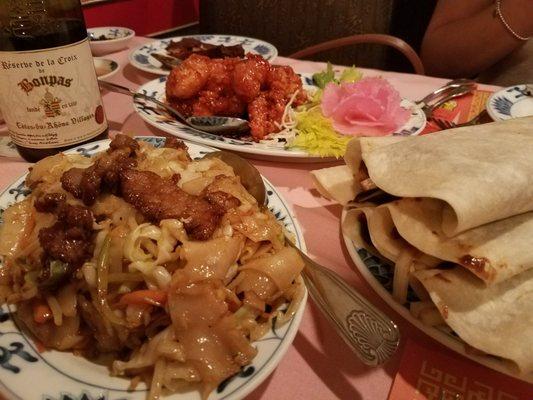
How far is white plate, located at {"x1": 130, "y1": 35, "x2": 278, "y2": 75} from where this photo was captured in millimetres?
2094

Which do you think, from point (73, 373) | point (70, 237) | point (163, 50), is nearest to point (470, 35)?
point (163, 50)

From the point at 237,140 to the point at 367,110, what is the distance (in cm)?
52

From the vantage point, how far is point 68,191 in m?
0.86

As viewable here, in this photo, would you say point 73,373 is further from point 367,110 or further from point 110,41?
point 110,41

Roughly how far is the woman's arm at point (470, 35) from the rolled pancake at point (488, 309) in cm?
224

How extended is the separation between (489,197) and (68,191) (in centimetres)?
84

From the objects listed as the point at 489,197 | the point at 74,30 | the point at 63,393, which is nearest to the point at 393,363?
the point at 489,197

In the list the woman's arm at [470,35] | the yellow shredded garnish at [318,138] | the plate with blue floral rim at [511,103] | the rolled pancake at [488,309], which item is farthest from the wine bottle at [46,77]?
the woman's arm at [470,35]

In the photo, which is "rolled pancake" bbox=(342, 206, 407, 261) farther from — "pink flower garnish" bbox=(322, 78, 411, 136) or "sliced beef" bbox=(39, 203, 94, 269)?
"pink flower garnish" bbox=(322, 78, 411, 136)

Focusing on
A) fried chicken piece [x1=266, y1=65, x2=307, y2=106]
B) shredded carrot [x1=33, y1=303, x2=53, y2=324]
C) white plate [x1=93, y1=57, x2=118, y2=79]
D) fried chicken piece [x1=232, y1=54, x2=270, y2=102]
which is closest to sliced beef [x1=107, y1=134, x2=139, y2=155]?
shredded carrot [x1=33, y1=303, x2=53, y2=324]

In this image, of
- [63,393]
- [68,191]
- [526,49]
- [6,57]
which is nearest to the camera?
[63,393]

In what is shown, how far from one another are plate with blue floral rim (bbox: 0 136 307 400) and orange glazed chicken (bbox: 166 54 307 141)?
1.07 meters

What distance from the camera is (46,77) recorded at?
1.10 meters

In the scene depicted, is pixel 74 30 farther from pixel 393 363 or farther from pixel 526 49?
pixel 526 49
